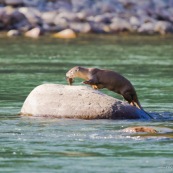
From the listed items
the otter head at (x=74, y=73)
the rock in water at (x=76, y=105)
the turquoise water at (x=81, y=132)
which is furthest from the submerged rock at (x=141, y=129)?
the otter head at (x=74, y=73)

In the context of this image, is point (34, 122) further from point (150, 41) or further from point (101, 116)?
point (150, 41)

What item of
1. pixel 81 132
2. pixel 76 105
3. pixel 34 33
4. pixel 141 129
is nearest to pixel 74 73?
pixel 76 105

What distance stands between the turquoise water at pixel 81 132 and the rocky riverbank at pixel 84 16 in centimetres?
1632

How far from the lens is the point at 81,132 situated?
1867cm

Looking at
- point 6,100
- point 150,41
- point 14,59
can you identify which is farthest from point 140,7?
point 6,100

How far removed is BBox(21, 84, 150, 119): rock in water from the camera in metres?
20.6

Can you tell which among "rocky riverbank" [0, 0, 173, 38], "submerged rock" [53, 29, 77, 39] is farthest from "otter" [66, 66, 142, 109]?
"rocky riverbank" [0, 0, 173, 38]

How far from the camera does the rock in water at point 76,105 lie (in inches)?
811

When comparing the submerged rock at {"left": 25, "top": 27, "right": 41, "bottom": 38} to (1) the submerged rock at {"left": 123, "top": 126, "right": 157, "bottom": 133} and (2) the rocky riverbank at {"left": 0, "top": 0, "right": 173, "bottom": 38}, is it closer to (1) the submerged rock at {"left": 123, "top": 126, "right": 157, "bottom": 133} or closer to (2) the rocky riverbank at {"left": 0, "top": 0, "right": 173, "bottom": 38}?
(2) the rocky riverbank at {"left": 0, "top": 0, "right": 173, "bottom": 38}

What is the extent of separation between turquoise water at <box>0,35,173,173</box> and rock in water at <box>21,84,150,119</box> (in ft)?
1.19

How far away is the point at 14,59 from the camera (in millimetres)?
36469

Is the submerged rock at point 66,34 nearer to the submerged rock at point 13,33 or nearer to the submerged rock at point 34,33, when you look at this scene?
the submerged rock at point 34,33

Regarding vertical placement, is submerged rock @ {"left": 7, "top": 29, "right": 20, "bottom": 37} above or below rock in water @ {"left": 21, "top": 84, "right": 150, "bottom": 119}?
below

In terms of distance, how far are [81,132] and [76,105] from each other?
1.99 m
